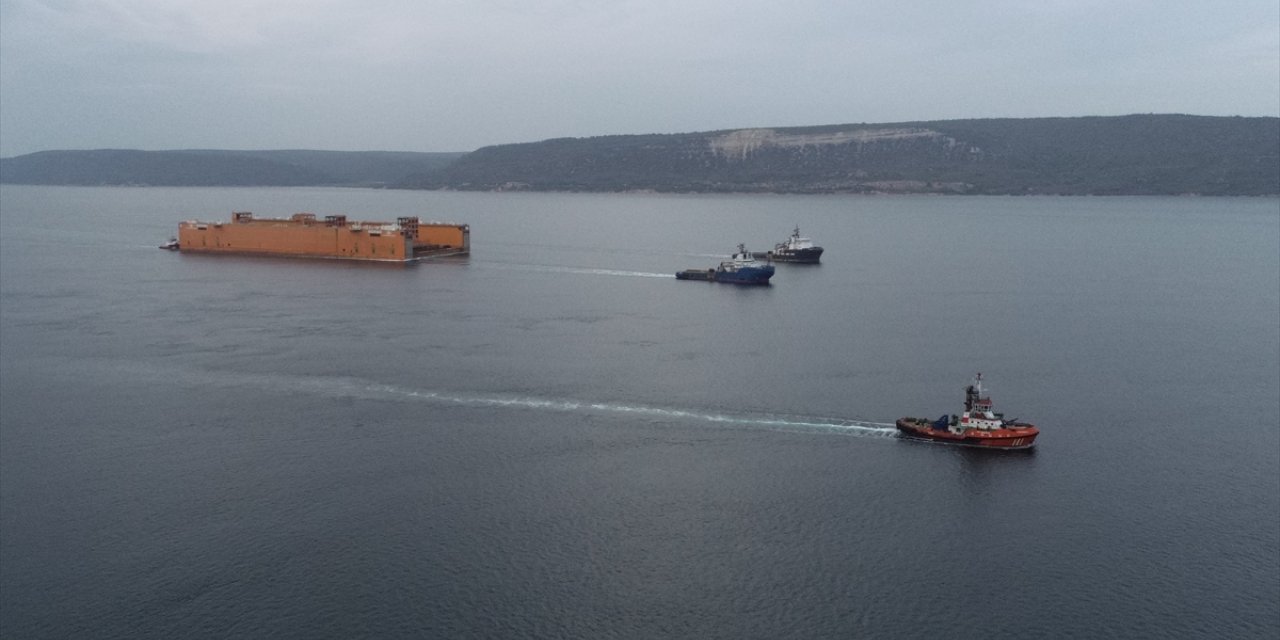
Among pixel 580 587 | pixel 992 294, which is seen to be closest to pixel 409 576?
pixel 580 587

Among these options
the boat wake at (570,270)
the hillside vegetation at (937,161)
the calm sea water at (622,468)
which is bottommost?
the calm sea water at (622,468)

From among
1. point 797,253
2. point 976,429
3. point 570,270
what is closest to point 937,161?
point 797,253

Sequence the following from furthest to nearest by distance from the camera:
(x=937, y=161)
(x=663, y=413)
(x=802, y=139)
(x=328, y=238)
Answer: (x=802, y=139), (x=937, y=161), (x=328, y=238), (x=663, y=413)

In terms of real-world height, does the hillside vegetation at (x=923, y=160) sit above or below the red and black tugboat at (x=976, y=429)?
above

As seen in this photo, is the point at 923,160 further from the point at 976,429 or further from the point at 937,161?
the point at 976,429

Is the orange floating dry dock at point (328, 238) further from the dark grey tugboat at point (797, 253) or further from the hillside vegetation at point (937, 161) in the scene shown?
the hillside vegetation at point (937, 161)

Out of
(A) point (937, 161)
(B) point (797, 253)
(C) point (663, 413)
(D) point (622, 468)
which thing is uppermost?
(A) point (937, 161)

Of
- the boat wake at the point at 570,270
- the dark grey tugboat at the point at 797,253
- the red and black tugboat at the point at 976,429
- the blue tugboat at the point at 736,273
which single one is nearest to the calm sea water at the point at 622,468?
the red and black tugboat at the point at 976,429

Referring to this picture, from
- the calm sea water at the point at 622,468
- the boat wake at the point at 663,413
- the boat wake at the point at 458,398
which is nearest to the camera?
the calm sea water at the point at 622,468
